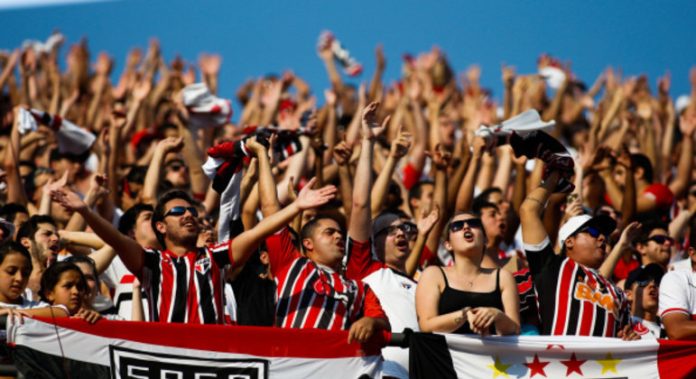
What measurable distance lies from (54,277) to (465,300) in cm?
233

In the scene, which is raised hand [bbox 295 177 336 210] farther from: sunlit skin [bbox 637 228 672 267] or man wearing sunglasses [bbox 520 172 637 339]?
sunlit skin [bbox 637 228 672 267]

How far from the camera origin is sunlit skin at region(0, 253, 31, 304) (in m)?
7.04

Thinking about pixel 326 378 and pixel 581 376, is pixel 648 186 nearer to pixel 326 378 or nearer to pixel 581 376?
pixel 581 376

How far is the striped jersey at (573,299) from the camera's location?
23.3ft

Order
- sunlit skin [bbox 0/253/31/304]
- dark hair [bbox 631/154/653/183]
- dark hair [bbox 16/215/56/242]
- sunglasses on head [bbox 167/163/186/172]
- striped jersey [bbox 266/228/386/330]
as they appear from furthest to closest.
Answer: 1. dark hair [bbox 631/154/653/183]
2. sunglasses on head [bbox 167/163/186/172]
3. dark hair [bbox 16/215/56/242]
4. sunlit skin [bbox 0/253/31/304]
5. striped jersey [bbox 266/228/386/330]

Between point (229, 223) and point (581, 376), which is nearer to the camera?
point (581, 376)

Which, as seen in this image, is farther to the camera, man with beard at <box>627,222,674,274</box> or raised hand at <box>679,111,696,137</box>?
raised hand at <box>679,111,696,137</box>

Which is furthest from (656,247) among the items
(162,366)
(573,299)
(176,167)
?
(162,366)

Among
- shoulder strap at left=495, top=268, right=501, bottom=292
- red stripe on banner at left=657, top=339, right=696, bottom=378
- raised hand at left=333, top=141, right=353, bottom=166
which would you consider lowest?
red stripe on banner at left=657, top=339, right=696, bottom=378

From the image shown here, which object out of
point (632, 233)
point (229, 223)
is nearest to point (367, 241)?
point (229, 223)

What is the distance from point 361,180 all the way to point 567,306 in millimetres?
1527

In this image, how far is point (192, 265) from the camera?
6.80m

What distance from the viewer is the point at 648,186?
11.5 meters

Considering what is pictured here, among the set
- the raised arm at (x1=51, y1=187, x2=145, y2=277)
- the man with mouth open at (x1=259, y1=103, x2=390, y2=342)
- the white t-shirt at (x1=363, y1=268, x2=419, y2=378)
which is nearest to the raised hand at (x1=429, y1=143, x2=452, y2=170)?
the white t-shirt at (x1=363, y1=268, x2=419, y2=378)
